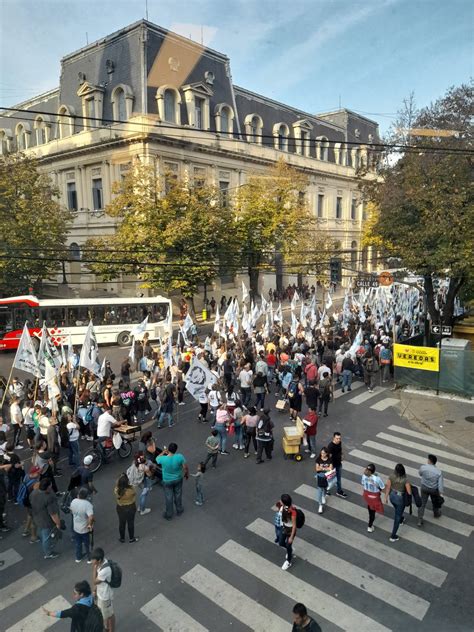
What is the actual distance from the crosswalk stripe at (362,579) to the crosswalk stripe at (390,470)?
307 cm

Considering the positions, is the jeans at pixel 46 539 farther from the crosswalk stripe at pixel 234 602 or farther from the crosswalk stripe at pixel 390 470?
the crosswalk stripe at pixel 390 470

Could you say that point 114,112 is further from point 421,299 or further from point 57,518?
point 57,518

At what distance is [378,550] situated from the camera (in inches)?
319

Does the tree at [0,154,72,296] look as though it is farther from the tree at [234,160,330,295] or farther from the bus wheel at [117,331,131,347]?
the tree at [234,160,330,295]

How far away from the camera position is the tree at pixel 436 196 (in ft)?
56.7

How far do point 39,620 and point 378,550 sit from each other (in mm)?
5505

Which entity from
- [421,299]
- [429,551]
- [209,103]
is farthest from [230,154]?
[429,551]

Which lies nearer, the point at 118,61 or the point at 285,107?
the point at 118,61

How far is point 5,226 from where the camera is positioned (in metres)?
26.8

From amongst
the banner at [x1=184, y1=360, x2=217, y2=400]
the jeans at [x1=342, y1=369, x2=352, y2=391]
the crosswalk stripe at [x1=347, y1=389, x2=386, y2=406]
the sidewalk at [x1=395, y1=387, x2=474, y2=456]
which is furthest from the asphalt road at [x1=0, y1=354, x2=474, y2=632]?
the jeans at [x1=342, y1=369, x2=352, y2=391]

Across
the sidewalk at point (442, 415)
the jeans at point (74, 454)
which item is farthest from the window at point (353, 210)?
the jeans at point (74, 454)

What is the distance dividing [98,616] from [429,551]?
5.63 meters

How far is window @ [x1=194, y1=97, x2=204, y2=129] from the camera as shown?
3838cm

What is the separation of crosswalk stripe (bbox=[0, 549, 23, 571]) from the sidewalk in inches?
422
